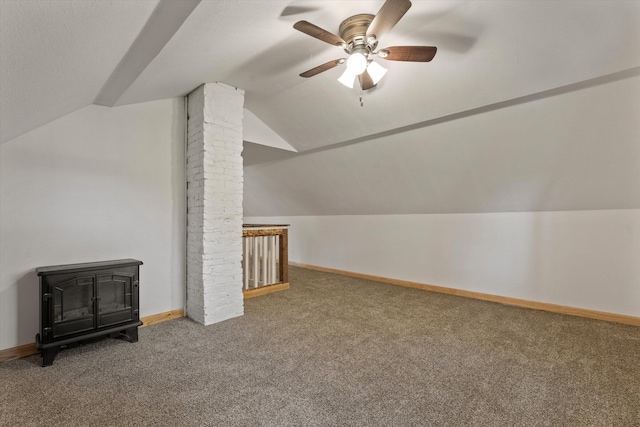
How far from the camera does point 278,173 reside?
5629 millimetres

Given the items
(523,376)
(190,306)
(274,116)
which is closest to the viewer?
(523,376)

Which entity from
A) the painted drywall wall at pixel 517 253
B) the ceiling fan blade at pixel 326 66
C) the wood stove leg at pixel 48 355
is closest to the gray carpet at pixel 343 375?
the wood stove leg at pixel 48 355

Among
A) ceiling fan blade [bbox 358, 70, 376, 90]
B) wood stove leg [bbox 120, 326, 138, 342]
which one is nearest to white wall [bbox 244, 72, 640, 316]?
ceiling fan blade [bbox 358, 70, 376, 90]

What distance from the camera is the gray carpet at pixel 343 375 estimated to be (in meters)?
1.72

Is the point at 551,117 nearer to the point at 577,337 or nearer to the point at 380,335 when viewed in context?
the point at 577,337

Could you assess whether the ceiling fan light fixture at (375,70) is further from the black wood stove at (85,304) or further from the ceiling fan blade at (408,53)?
the black wood stove at (85,304)

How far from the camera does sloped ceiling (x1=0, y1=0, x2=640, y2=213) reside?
1.58 metres

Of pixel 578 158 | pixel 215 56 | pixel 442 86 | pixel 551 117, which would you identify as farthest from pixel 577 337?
pixel 215 56

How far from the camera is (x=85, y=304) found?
98.9 inches

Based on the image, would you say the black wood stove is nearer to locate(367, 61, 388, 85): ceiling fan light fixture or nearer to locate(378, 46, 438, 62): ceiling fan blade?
locate(367, 61, 388, 85): ceiling fan light fixture

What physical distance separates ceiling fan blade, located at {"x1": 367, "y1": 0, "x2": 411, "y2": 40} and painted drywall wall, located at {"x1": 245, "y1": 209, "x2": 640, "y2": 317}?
307cm

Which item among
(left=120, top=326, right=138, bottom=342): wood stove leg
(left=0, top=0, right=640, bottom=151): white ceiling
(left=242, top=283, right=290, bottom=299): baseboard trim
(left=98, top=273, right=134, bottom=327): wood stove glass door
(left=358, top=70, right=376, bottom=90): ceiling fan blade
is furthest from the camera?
(left=242, top=283, right=290, bottom=299): baseboard trim

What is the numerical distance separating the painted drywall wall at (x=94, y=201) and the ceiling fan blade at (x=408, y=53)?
2.44m

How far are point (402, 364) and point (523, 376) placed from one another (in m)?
0.83
